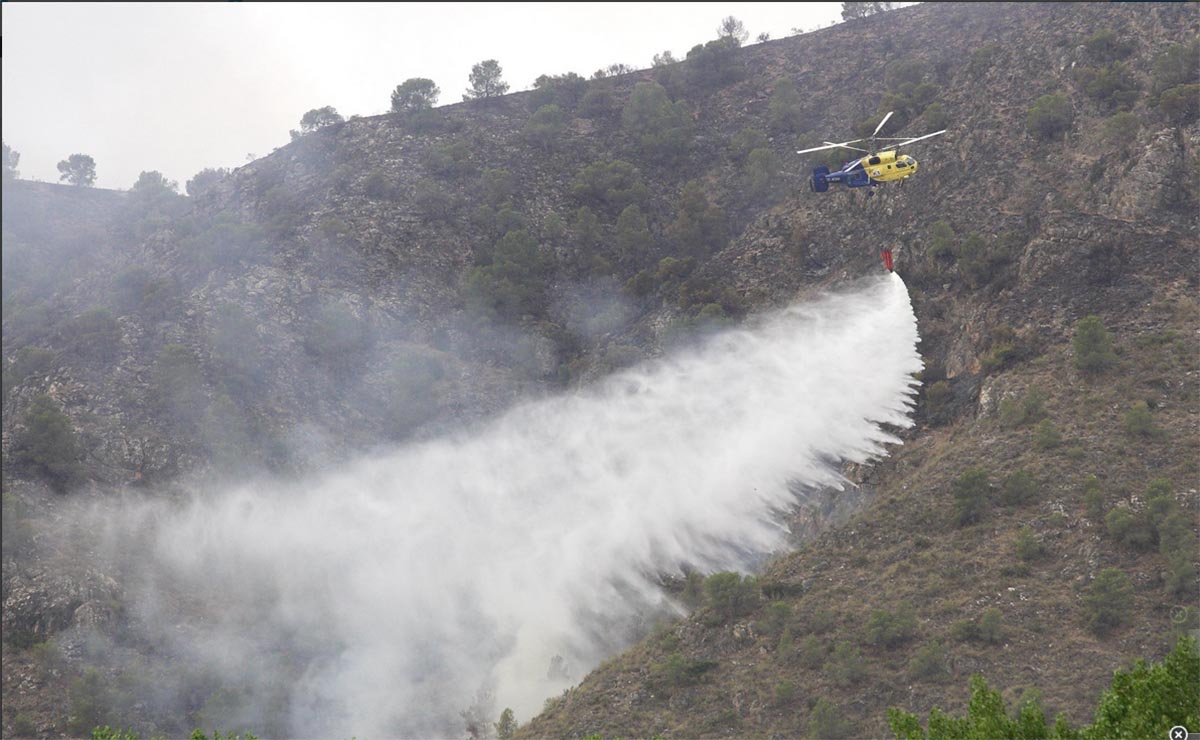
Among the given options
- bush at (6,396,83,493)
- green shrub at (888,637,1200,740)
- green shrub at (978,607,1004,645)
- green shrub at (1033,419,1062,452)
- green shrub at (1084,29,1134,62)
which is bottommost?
green shrub at (978,607,1004,645)

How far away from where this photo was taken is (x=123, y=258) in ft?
340

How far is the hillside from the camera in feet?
192

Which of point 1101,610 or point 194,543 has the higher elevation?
point 194,543

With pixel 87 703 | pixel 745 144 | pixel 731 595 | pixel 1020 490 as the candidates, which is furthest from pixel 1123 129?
pixel 87 703

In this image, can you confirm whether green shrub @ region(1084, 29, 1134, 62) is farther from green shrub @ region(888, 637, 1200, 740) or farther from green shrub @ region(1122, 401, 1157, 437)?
green shrub @ region(888, 637, 1200, 740)

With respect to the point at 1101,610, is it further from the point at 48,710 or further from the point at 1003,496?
the point at 48,710

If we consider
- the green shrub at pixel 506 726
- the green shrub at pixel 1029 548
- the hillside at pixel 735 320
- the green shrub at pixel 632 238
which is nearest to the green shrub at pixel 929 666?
the hillside at pixel 735 320

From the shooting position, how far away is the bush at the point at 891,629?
57.4 metres

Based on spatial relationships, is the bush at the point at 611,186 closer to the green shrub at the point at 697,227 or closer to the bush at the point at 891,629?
the green shrub at the point at 697,227

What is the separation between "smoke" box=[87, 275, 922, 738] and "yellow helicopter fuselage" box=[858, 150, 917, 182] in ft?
45.4

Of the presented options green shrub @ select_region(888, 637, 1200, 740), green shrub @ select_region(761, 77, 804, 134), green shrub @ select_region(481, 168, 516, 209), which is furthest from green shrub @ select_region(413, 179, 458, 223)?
green shrub @ select_region(888, 637, 1200, 740)

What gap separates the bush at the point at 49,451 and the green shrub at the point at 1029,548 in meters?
54.5

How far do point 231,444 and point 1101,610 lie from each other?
172 ft

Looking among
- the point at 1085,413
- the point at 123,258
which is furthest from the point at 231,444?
the point at 1085,413
